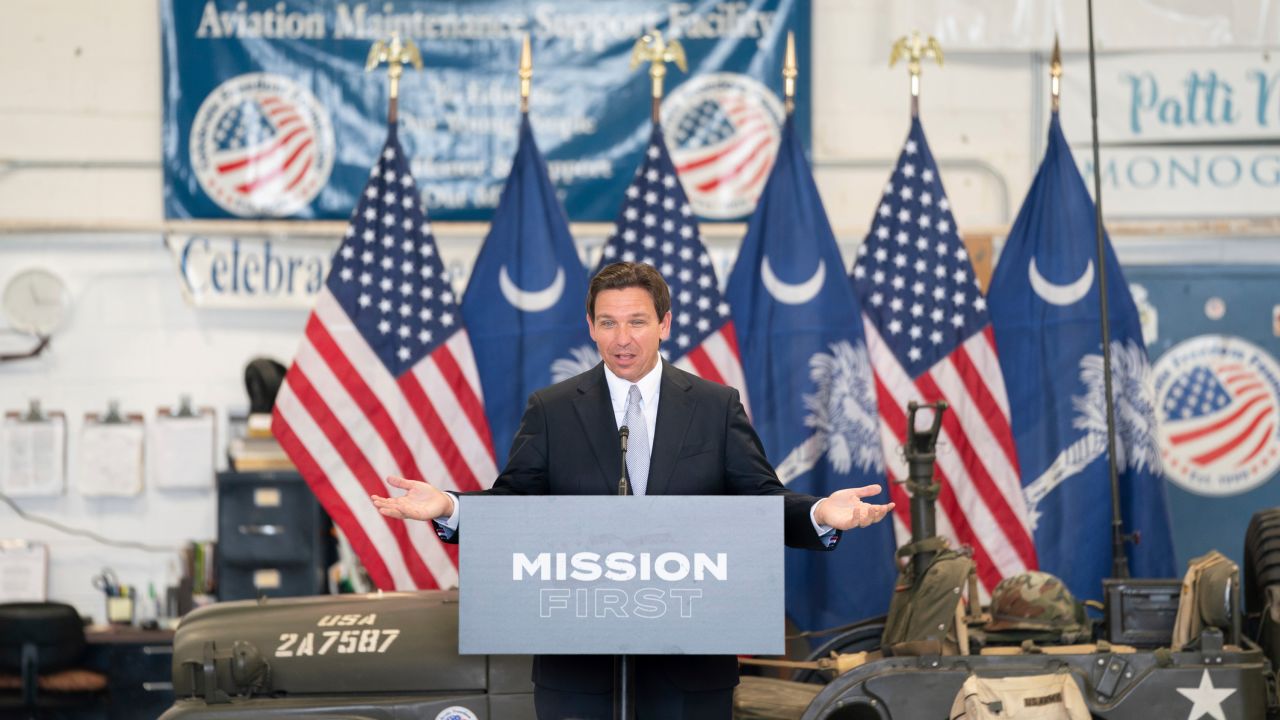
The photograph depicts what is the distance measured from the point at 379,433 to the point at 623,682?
3.20 meters

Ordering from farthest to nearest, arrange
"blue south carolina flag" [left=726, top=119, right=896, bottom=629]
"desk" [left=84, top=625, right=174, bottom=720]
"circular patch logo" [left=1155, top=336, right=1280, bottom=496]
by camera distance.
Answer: "circular patch logo" [left=1155, top=336, right=1280, bottom=496] → "desk" [left=84, top=625, right=174, bottom=720] → "blue south carolina flag" [left=726, top=119, right=896, bottom=629]

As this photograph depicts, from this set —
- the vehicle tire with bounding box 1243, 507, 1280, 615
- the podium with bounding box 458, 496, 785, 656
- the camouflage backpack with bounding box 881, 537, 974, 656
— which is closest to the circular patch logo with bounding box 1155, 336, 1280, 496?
the vehicle tire with bounding box 1243, 507, 1280, 615

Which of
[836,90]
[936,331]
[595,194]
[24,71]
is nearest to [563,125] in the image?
[595,194]

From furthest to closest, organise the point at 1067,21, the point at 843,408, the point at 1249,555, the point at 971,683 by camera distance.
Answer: the point at 1067,21, the point at 843,408, the point at 1249,555, the point at 971,683

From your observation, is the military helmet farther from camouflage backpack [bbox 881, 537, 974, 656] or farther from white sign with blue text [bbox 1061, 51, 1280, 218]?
white sign with blue text [bbox 1061, 51, 1280, 218]

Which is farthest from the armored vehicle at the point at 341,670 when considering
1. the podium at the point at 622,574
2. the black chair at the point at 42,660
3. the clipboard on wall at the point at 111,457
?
the clipboard on wall at the point at 111,457

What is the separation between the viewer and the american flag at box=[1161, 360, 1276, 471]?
22.8 feet

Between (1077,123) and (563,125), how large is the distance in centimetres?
238

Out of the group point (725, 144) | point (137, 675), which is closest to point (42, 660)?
point (137, 675)

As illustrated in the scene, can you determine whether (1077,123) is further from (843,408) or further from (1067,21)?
(843,408)

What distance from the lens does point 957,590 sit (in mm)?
4035

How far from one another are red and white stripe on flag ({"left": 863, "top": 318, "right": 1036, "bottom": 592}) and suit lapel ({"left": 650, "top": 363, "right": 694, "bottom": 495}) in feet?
9.58

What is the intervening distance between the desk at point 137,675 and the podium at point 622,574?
13.9 feet

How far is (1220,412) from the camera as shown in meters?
6.96
